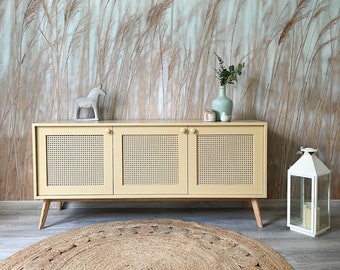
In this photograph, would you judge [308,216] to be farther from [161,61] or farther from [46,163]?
[46,163]

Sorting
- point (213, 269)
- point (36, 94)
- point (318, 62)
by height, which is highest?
point (318, 62)

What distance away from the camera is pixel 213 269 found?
1.59 meters

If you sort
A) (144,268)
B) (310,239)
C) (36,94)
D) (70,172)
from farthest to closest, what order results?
(36,94) < (70,172) < (310,239) < (144,268)

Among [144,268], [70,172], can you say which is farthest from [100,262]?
[70,172]

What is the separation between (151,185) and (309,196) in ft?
3.23

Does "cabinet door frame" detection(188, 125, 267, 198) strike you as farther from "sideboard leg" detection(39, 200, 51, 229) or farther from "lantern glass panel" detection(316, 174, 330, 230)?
"sideboard leg" detection(39, 200, 51, 229)

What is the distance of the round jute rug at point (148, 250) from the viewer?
63.9 inches

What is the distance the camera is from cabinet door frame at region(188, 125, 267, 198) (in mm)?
2135

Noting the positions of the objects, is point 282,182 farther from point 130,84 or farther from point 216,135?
point 130,84

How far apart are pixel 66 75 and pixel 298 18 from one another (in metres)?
1.79

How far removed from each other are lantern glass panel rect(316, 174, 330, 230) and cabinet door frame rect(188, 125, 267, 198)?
335mm

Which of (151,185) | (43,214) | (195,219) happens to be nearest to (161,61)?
(151,185)

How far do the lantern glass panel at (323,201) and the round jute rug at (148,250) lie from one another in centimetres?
51

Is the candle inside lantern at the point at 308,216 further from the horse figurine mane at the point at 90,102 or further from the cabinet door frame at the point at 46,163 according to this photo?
the horse figurine mane at the point at 90,102
